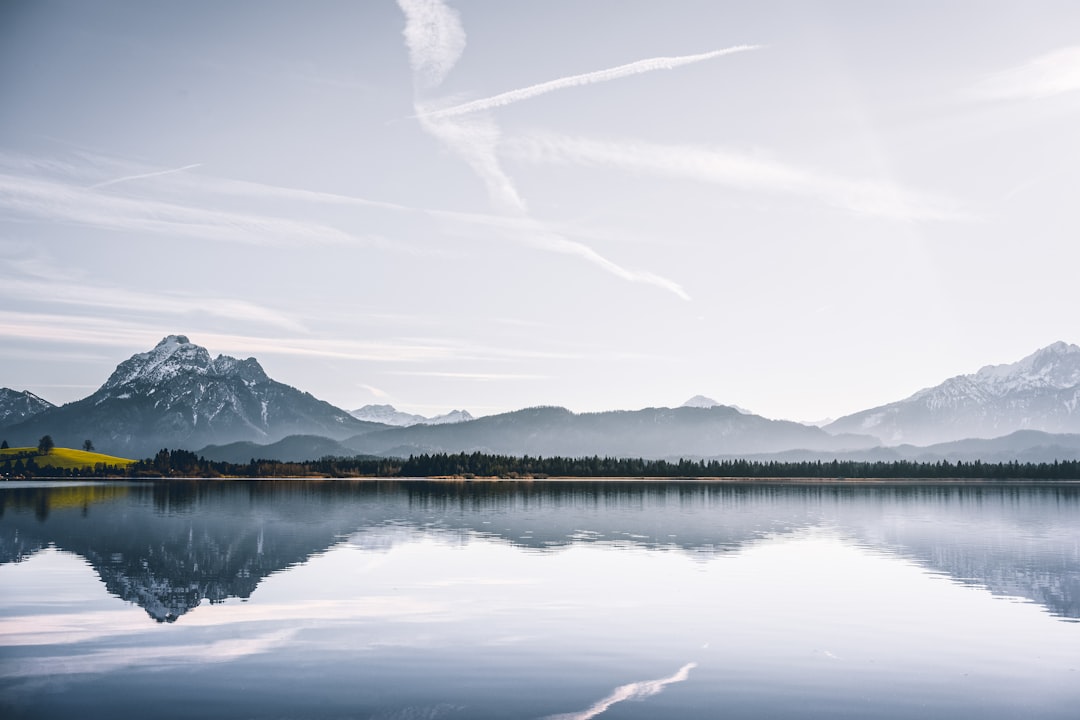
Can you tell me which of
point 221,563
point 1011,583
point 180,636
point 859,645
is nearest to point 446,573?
point 221,563

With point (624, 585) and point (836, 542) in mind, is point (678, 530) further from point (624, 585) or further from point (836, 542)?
point (624, 585)

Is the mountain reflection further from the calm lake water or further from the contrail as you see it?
the contrail

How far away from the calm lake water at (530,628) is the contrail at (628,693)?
0.47ft

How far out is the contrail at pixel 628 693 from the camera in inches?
1139

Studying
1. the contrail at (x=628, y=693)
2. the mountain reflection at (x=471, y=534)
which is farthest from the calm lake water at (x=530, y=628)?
the mountain reflection at (x=471, y=534)

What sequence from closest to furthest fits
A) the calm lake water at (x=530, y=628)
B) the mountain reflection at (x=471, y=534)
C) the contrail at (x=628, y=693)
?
the contrail at (x=628, y=693) → the calm lake water at (x=530, y=628) → the mountain reflection at (x=471, y=534)

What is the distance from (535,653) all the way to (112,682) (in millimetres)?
17057

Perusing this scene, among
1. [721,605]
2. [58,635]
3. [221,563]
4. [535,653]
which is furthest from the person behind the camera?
[221,563]

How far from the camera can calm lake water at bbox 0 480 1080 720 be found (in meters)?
31.0

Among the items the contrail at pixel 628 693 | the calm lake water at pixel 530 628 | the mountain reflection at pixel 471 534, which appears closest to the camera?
the contrail at pixel 628 693

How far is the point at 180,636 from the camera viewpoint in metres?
41.0

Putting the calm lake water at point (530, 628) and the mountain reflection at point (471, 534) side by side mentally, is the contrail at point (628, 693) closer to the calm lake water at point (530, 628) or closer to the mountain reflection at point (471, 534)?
the calm lake water at point (530, 628)

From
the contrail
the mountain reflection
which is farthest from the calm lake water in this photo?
the mountain reflection

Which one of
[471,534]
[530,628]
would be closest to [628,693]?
[530,628]
